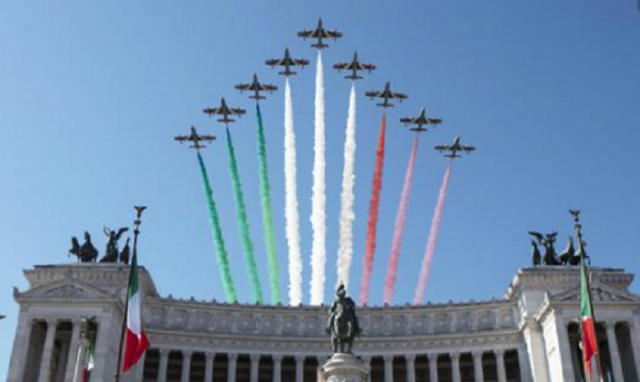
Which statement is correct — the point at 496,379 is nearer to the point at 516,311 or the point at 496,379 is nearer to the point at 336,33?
the point at 516,311

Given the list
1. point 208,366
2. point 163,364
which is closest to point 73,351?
point 163,364

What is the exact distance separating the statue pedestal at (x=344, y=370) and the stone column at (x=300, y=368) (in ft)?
126

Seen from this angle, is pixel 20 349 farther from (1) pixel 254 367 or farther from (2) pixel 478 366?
(2) pixel 478 366

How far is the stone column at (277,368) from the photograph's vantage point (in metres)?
87.4

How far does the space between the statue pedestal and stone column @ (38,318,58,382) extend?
39.3 m

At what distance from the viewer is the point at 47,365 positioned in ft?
255

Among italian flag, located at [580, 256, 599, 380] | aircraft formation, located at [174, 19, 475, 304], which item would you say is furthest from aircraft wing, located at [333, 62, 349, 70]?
italian flag, located at [580, 256, 599, 380]

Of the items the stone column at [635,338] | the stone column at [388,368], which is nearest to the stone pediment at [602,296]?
the stone column at [635,338]

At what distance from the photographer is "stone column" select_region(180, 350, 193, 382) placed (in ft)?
279

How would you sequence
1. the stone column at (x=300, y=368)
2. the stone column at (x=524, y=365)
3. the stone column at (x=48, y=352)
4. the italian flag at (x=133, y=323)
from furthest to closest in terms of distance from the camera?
the stone column at (x=300, y=368) < the stone column at (x=524, y=365) < the stone column at (x=48, y=352) < the italian flag at (x=133, y=323)

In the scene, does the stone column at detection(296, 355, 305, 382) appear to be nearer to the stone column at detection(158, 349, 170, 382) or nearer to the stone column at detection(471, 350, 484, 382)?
the stone column at detection(158, 349, 170, 382)

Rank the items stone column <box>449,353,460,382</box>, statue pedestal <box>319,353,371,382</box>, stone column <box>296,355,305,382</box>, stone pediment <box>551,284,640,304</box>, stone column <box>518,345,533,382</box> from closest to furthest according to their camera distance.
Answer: statue pedestal <box>319,353,371,382</box>
stone pediment <box>551,284,640,304</box>
stone column <box>518,345,533,382</box>
stone column <box>449,353,460,382</box>
stone column <box>296,355,305,382</box>

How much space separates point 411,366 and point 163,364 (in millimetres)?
27396

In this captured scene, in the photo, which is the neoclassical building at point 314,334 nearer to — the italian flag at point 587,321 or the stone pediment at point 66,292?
the stone pediment at point 66,292
